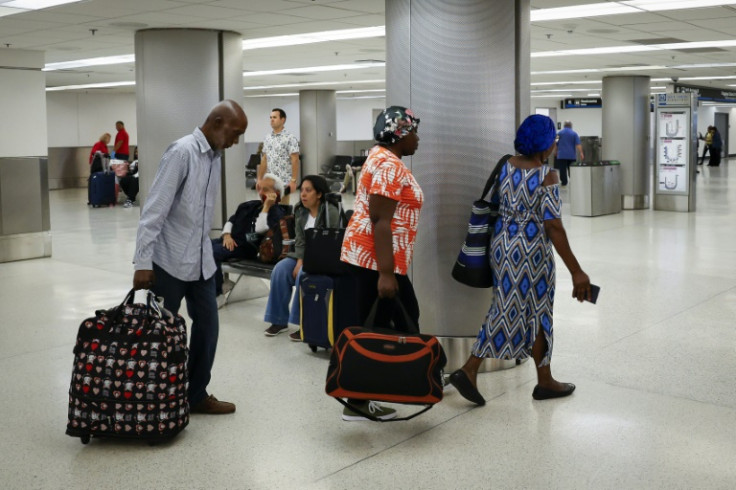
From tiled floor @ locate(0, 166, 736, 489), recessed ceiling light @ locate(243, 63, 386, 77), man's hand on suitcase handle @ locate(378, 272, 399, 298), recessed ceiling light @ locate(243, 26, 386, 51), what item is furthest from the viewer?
recessed ceiling light @ locate(243, 63, 386, 77)

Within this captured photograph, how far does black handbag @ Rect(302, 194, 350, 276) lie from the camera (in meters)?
6.02

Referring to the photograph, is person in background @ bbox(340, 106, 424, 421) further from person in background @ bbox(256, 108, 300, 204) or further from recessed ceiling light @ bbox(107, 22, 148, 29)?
recessed ceiling light @ bbox(107, 22, 148, 29)

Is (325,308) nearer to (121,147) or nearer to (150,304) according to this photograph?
(150,304)

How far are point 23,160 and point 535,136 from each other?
28.8ft

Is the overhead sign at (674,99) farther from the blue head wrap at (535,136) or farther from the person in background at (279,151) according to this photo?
the blue head wrap at (535,136)

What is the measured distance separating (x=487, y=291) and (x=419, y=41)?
6.16ft

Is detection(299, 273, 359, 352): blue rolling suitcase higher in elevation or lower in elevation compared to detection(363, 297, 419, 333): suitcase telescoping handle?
lower

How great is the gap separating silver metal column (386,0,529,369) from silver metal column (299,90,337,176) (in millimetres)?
20723

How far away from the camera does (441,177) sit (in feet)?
19.3

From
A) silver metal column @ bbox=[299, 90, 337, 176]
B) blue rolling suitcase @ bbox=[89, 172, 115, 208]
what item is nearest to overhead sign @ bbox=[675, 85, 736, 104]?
silver metal column @ bbox=[299, 90, 337, 176]

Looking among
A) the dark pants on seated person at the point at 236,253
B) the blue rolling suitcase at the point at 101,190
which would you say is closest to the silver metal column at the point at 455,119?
the dark pants on seated person at the point at 236,253

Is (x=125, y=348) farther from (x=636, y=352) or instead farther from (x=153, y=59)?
(x=153, y=59)

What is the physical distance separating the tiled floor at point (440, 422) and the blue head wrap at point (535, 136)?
5.16ft

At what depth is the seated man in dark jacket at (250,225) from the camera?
7.76 meters
